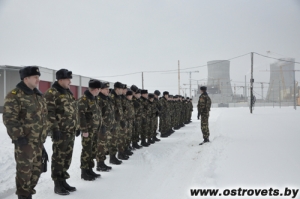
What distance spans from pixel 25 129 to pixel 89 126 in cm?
172

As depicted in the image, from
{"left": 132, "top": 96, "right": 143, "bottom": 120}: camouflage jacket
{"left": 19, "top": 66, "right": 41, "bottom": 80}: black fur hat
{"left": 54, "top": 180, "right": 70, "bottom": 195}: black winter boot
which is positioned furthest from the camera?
{"left": 132, "top": 96, "right": 143, "bottom": 120}: camouflage jacket

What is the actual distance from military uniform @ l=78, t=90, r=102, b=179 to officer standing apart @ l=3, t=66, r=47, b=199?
4.45 ft

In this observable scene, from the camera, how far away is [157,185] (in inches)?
192

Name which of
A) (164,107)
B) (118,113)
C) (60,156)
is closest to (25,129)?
(60,156)

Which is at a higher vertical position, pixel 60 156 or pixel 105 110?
pixel 105 110

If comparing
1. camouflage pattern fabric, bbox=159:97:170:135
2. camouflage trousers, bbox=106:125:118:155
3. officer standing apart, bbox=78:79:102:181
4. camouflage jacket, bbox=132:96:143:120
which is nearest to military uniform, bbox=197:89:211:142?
camouflage jacket, bbox=132:96:143:120

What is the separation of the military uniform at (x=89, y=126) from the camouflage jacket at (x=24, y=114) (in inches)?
52.3

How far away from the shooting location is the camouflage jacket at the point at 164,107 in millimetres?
12133

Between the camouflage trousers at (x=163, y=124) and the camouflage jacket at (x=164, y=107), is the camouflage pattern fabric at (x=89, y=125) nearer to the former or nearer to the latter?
the camouflage jacket at (x=164, y=107)

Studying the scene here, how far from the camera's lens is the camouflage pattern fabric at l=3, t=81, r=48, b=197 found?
3.61 metres

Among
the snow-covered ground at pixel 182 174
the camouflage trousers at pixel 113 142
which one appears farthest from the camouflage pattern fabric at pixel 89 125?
the camouflage trousers at pixel 113 142

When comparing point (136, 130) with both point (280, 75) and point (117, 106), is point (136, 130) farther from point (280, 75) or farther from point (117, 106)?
point (280, 75)

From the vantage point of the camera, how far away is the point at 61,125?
451 cm

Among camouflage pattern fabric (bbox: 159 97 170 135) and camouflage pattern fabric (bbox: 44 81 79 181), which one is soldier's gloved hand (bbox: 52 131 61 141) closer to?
camouflage pattern fabric (bbox: 44 81 79 181)
